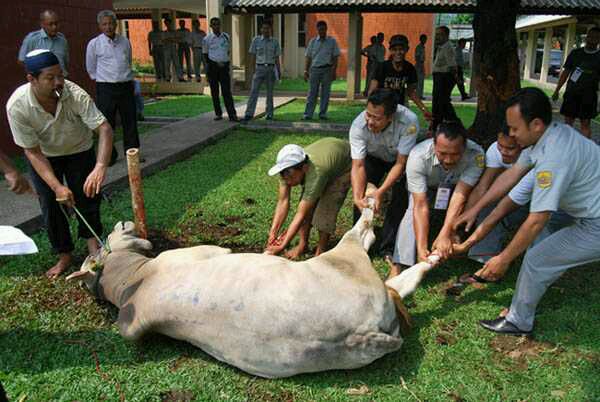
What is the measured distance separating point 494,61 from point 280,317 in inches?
205

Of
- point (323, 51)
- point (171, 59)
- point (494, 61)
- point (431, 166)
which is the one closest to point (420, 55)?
point (323, 51)

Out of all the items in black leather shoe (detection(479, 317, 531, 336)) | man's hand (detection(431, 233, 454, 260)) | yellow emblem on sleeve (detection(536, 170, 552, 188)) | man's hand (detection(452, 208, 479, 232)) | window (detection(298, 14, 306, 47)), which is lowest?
black leather shoe (detection(479, 317, 531, 336))

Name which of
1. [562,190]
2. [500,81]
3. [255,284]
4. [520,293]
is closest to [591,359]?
[520,293]

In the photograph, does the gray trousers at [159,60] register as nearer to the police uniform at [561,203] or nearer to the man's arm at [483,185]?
the man's arm at [483,185]

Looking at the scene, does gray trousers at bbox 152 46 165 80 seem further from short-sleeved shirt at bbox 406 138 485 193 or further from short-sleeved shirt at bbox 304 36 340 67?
short-sleeved shirt at bbox 406 138 485 193

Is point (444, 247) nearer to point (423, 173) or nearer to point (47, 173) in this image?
point (423, 173)

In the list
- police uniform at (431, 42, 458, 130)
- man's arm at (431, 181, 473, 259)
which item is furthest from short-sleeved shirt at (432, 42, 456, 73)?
man's arm at (431, 181, 473, 259)

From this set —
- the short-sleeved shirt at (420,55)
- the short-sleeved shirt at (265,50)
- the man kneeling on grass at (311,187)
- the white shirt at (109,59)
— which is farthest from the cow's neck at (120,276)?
the short-sleeved shirt at (420,55)

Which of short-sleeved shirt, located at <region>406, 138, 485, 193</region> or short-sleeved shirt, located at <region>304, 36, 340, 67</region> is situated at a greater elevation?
short-sleeved shirt, located at <region>304, 36, 340, 67</region>

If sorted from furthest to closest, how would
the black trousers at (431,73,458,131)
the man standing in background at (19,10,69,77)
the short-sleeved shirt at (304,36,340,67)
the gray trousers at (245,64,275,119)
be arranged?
→ the short-sleeved shirt at (304,36,340,67) < the gray trousers at (245,64,275,119) < the black trousers at (431,73,458,131) < the man standing in background at (19,10,69,77)

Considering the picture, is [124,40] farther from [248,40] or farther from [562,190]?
[248,40]

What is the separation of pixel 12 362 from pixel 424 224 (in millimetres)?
2860

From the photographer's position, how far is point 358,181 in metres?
4.24

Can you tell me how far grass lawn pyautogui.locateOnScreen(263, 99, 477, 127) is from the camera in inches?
452
